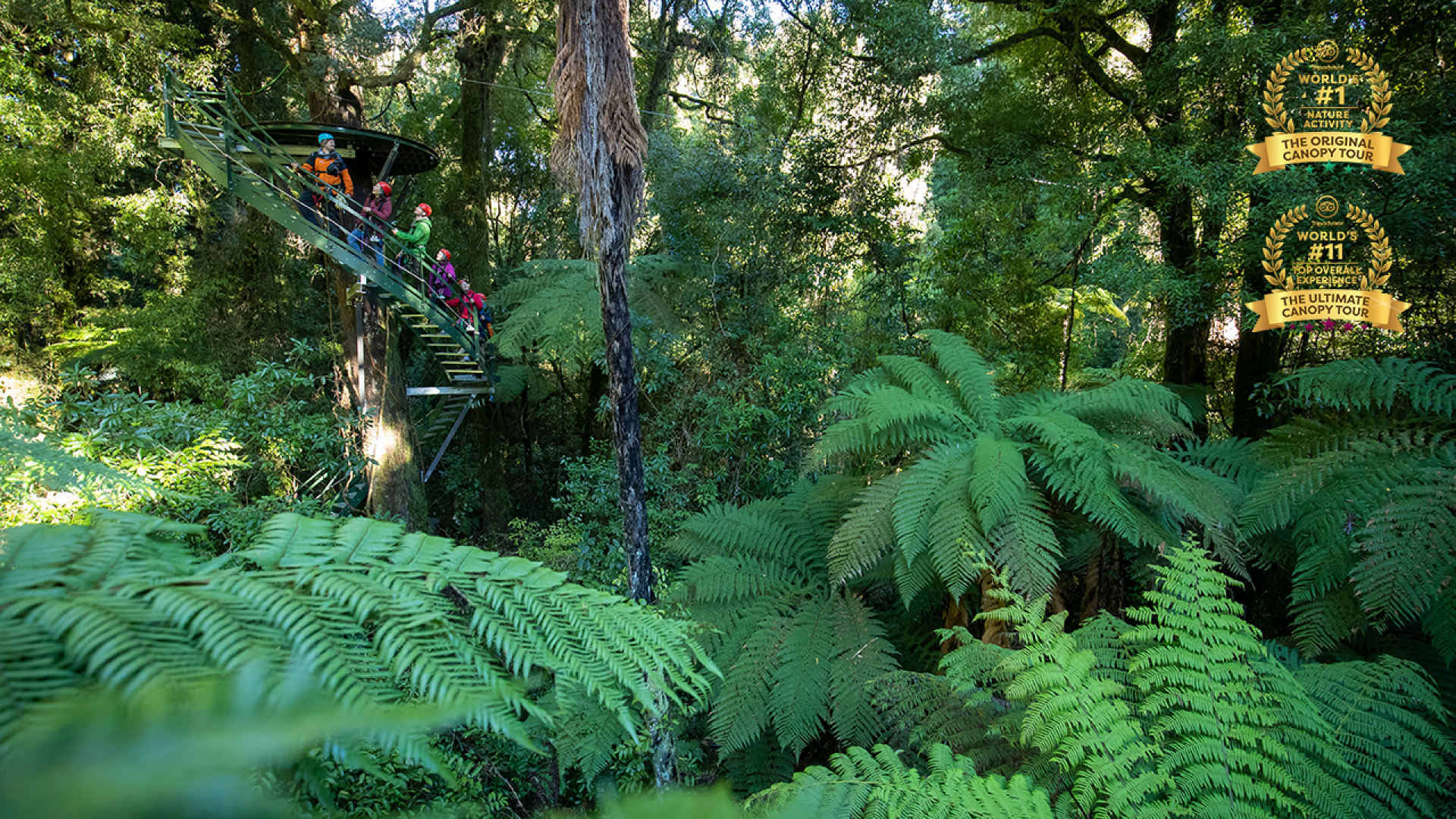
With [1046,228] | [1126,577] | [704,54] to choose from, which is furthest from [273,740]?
[704,54]

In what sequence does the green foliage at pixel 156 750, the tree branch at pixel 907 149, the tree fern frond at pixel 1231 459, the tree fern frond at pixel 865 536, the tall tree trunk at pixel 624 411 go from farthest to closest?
the tree branch at pixel 907 149
the tall tree trunk at pixel 624 411
the tree fern frond at pixel 1231 459
the tree fern frond at pixel 865 536
the green foliage at pixel 156 750

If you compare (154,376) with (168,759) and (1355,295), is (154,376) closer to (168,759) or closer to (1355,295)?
(168,759)

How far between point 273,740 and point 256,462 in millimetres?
6215

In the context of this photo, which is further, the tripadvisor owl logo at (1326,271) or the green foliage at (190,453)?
the tripadvisor owl logo at (1326,271)

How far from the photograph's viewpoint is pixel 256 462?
18.3ft

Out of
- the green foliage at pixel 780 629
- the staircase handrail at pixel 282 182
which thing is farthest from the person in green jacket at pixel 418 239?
the green foliage at pixel 780 629

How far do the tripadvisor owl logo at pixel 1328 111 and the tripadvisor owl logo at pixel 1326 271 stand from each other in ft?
1.22

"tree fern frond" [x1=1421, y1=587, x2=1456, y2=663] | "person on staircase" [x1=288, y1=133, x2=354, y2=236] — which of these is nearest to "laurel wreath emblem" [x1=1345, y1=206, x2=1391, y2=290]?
"tree fern frond" [x1=1421, y1=587, x2=1456, y2=663]

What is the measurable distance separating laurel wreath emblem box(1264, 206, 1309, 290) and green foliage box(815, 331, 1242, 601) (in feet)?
5.92

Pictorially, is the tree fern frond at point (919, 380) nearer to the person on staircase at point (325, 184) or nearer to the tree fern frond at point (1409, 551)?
the tree fern frond at point (1409, 551)

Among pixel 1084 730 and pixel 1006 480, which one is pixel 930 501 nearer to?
pixel 1006 480

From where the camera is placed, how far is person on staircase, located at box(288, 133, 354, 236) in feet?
24.4

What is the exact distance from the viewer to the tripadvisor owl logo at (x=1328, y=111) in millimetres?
4445

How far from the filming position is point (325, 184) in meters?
7.40
